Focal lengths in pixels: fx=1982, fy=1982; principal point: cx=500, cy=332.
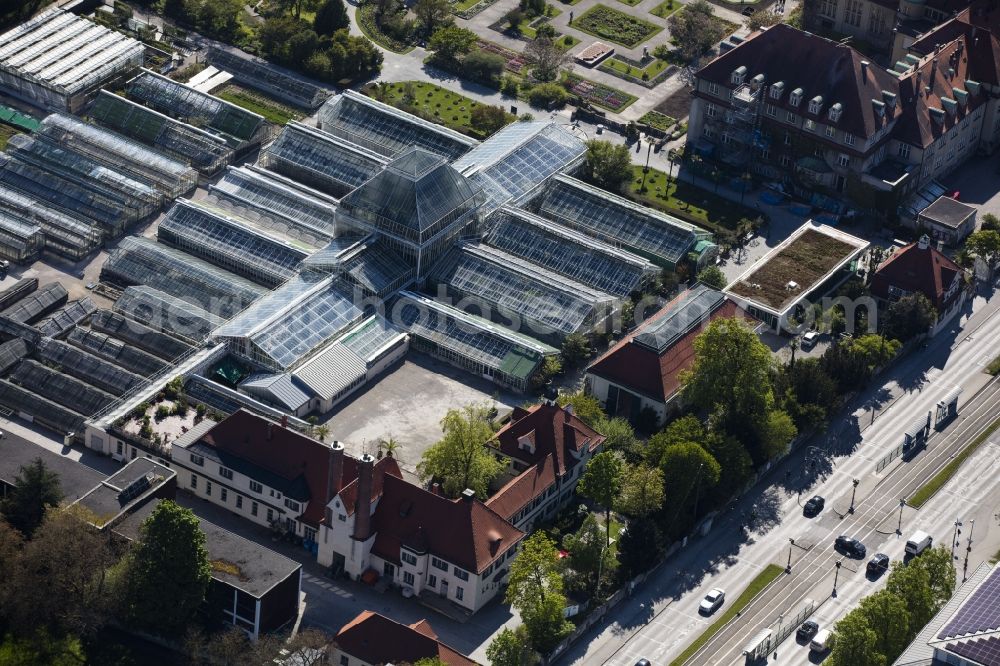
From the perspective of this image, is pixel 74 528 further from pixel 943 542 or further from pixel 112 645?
pixel 943 542

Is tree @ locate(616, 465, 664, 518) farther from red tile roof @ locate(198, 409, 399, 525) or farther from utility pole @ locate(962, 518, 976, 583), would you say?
utility pole @ locate(962, 518, 976, 583)

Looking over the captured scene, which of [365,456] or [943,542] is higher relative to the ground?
[365,456]

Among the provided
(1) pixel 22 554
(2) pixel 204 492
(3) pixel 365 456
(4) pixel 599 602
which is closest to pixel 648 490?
(4) pixel 599 602

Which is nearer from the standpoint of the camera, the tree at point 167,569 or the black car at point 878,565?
the tree at point 167,569

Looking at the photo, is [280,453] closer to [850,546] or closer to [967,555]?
[850,546]

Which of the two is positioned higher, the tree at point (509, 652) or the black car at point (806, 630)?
the tree at point (509, 652)

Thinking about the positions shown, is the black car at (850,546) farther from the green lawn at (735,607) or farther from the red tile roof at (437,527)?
the red tile roof at (437,527)

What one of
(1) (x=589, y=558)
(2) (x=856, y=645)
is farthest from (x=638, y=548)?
(2) (x=856, y=645)

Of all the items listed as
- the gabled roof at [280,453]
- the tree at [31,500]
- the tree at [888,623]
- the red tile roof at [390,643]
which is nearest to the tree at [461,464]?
the gabled roof at [280,453]
